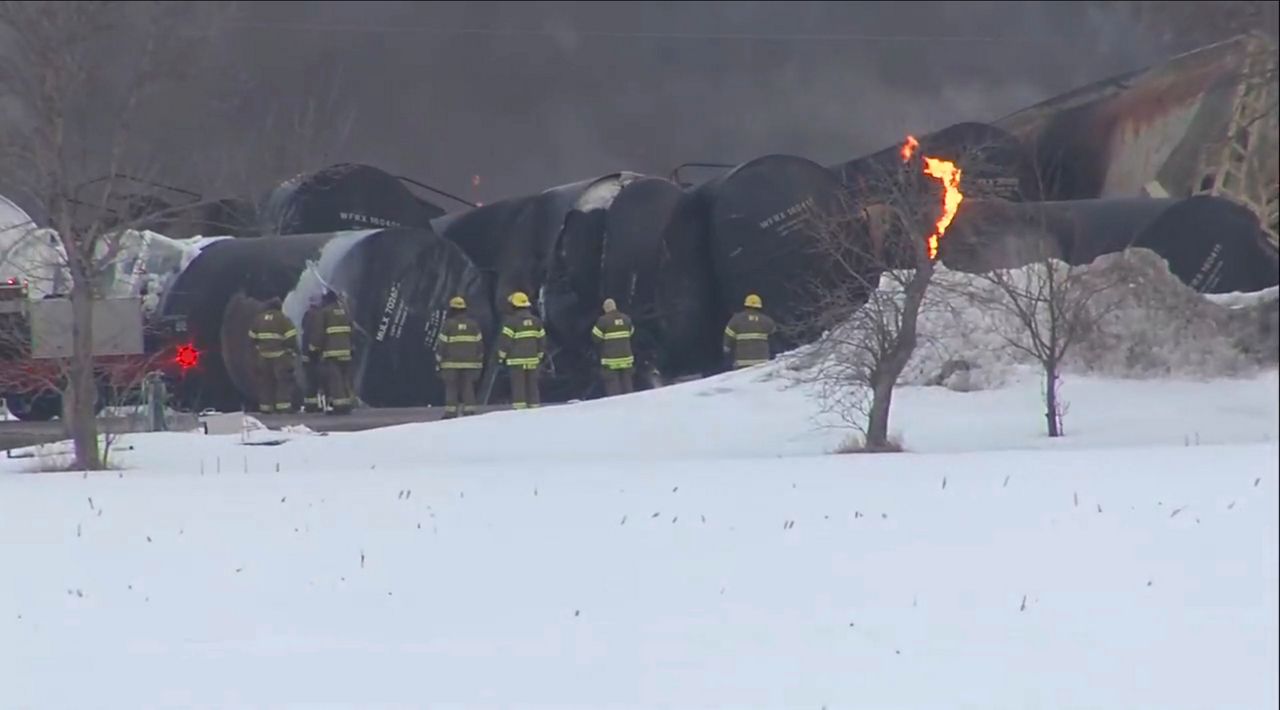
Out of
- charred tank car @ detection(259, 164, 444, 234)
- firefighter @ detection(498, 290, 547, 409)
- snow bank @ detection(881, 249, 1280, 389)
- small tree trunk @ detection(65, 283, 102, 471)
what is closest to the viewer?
snow bank @ detection(881, 249, 1280, 389)

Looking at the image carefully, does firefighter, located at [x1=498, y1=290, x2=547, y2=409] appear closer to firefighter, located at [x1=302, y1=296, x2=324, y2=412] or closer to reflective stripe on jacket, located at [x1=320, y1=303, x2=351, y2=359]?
reflective stripe on jacket, located at [x1=320, y1=303, x2=351, y2=359]

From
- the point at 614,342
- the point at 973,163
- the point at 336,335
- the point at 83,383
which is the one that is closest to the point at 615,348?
the point at 614,342

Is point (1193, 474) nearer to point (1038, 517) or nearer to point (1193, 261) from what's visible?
point (1038, 517)

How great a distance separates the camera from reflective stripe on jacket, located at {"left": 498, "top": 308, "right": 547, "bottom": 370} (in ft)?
70.7

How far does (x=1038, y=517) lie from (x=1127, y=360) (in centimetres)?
690

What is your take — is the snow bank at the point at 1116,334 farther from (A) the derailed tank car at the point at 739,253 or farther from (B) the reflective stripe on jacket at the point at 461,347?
(B) the reflective stripe on jacket at the point at 461,347

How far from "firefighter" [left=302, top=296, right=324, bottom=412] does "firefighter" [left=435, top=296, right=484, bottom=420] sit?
165cm

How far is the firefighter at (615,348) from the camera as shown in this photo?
2197cm

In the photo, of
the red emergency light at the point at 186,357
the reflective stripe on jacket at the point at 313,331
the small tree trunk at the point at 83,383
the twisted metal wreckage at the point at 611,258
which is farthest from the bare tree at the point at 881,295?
the red emergency light at the point at 186,357

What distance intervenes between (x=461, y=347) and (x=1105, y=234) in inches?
305

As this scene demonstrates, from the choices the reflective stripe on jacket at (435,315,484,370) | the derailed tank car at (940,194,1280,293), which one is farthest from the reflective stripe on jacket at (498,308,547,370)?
the derailed tank car at (940,194,1280,293)

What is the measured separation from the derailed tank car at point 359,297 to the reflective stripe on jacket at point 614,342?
2.51m

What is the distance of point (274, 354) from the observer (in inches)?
898

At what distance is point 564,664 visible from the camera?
7.52 m
